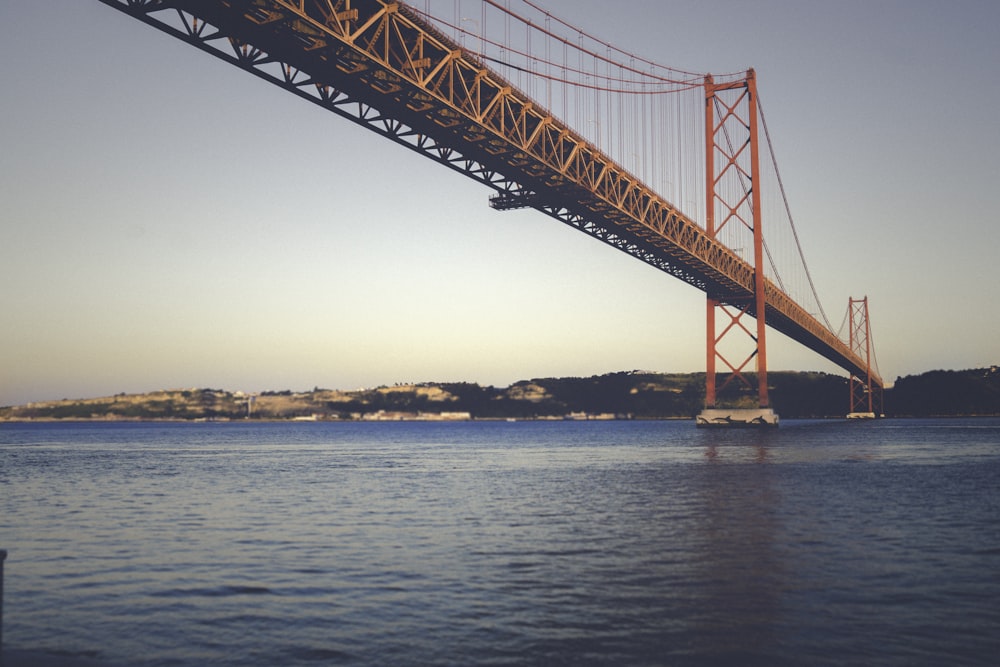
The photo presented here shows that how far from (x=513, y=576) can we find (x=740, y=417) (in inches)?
2526

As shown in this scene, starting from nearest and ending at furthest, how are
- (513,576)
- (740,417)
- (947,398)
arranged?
(513,576) < (740,417) < (947,398)

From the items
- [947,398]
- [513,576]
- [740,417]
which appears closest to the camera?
[513,576]

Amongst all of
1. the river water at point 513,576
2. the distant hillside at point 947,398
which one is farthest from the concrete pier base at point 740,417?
the distant hillside at point 947,398

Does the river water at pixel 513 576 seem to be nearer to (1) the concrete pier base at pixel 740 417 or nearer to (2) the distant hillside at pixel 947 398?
(1) the concrete pier base at pixel 740 417

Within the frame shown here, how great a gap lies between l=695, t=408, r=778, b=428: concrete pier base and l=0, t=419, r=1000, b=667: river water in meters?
46.0

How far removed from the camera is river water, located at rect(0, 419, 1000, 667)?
828 centimetres

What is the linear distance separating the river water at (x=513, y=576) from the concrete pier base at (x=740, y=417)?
46.0 metres

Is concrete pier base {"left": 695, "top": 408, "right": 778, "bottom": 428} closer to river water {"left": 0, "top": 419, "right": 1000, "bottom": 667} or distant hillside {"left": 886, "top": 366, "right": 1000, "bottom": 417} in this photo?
river water {"left": 0, "top": 419, "right": 1000, "bottom": 667}

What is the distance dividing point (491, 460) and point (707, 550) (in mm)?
31652

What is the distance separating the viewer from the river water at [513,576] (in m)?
8.28

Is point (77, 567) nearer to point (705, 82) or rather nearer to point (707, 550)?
point (707, 550)

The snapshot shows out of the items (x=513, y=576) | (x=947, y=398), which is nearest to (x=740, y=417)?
(x=513, y=576)

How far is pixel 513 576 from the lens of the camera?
11750 mm

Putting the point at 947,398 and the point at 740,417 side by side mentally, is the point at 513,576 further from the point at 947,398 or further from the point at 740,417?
the point at 947,398
